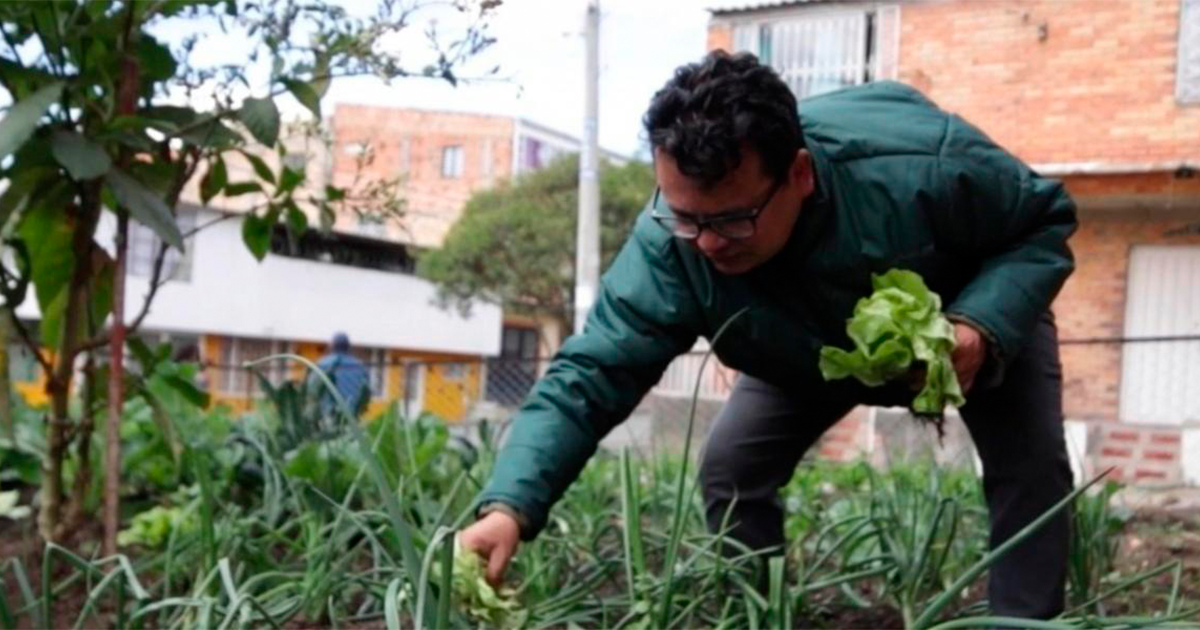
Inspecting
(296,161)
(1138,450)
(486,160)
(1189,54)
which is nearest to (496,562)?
(296,161)

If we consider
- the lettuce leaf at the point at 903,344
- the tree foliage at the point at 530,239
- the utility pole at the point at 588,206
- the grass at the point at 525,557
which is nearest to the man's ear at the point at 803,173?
the lettuce leaf at the point at 903,344

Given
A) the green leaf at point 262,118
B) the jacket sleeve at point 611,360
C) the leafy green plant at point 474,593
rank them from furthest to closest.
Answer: the green leaf at point 262,118, the jacket sleeve at point 611,360, the leafy green plant at point 474,593

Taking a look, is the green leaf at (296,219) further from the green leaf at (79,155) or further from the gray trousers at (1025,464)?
the gray trousers at (1025,464)

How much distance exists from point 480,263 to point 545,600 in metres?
21.3

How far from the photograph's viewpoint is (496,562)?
6.72ft

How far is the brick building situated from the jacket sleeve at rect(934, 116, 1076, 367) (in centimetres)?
88

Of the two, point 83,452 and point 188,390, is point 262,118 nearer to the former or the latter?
point 188,390

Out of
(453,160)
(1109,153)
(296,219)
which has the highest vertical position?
(453,160)

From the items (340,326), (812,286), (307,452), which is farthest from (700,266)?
(340,326)

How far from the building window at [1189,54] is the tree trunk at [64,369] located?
93.2 inches

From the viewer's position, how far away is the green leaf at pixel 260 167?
11.1 ft

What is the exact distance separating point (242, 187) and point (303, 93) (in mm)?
721

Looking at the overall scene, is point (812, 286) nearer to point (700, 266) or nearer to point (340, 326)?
point (700, 266)

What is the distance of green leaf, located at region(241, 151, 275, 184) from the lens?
11.1 feet
